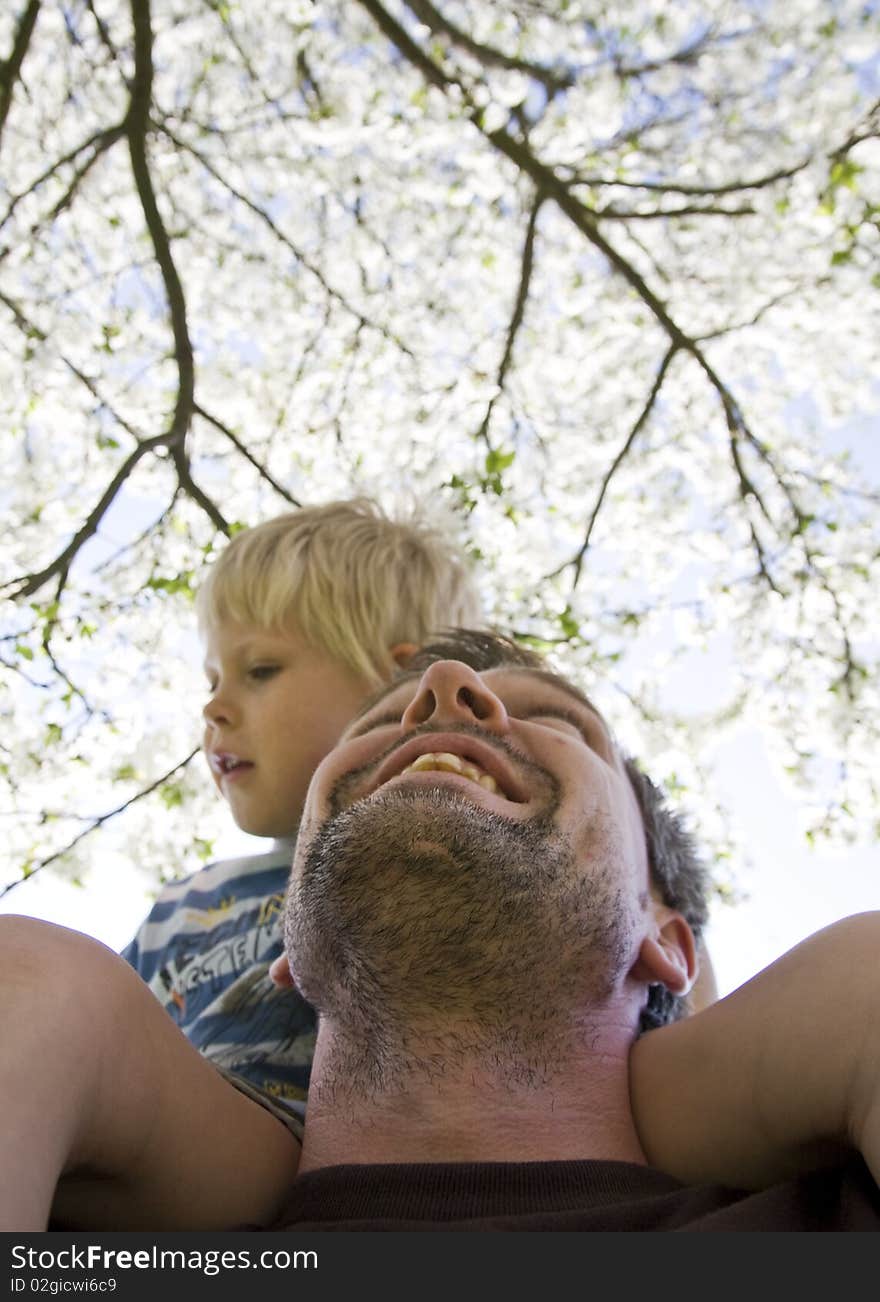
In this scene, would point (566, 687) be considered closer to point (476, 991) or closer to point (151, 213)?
point (476, 991)

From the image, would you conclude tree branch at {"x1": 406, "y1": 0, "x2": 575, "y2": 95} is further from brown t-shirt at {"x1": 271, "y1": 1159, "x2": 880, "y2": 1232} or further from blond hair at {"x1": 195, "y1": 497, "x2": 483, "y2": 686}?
brown t-shirt at {"x1": 271, "y1": 1159, "x2": 880, "y2": 1232}

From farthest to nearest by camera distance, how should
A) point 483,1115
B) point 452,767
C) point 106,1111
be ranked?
point 452,767 → point 483,1115 → point 106,1111

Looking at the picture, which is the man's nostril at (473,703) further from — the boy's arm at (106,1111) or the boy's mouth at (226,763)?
the boy's mouth at (226,763)

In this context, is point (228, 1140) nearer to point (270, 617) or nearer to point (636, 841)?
point (636, 841)

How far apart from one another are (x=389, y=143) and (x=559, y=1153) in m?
4.69

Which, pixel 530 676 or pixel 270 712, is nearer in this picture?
pixel 530 676

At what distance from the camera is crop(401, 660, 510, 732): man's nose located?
1.82 metres

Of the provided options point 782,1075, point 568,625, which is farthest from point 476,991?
point 568,625

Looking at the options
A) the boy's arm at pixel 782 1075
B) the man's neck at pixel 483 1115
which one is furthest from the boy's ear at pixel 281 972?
the boy's arm at pixel 782 1075

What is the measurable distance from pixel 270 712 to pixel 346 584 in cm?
53

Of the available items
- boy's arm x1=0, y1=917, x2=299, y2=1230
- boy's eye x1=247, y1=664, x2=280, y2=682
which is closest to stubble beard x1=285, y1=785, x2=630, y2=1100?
boy's arm x1=0, y1=917, x2=299, y2=1230

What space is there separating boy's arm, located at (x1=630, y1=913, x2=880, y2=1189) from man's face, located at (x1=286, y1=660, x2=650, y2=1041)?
23 centimetres

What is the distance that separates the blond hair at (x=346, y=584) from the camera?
290 centimetres

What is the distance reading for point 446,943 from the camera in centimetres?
148
